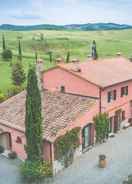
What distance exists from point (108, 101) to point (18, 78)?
25.2 m

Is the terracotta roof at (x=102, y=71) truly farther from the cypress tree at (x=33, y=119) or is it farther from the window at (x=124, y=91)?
the cypress tree at (x=33, y=119)

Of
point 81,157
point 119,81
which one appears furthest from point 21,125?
point 119,81

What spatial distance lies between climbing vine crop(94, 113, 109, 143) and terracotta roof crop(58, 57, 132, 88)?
3.40 metres

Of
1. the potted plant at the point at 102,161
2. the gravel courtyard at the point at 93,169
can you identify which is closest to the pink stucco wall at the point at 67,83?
the gravel courtyard at the point at 93,169

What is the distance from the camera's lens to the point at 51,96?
103 feet

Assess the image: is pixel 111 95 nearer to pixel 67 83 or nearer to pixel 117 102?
pixel 117 102

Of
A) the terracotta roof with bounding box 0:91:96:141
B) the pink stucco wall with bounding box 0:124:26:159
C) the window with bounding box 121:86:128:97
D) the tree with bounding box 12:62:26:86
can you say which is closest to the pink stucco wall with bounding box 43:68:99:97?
the terracotta roof with bounding box 0:91:96:141

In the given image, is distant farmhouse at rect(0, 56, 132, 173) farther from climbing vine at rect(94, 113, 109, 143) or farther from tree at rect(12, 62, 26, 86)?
tree at rect(12, 62, 26, 86)

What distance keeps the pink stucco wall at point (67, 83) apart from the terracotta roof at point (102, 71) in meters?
0.59

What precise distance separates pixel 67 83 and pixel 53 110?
179 inches

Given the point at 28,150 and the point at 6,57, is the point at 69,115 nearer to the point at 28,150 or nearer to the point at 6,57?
the point at 28,150

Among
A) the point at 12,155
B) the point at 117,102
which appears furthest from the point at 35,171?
the point at 117,102

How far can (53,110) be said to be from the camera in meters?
28.1

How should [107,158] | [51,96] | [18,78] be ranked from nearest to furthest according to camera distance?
1. [107,158]
2. [51,96]
3. [18,78]
